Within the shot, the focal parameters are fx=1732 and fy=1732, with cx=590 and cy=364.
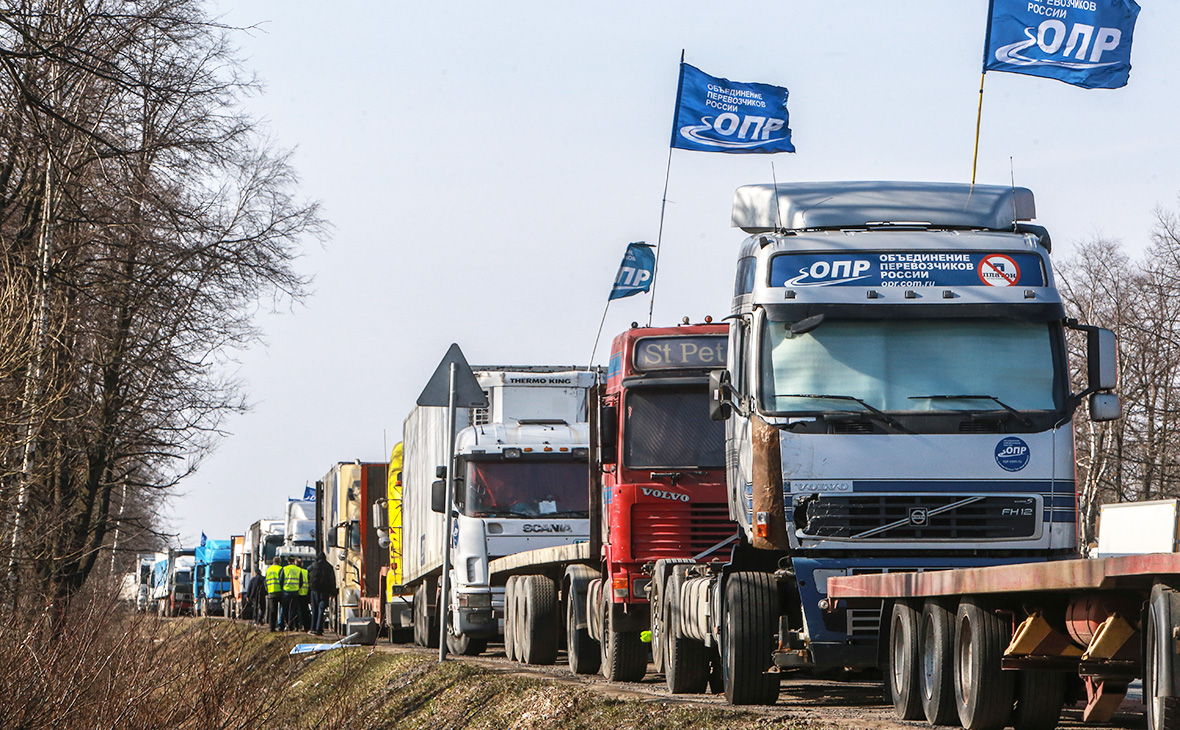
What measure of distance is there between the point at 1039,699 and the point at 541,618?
10535 mm

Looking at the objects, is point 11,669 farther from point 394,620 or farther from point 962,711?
point 394,620

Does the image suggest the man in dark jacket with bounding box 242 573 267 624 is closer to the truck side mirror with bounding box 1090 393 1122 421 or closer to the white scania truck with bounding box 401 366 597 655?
the white scania truck with bounding box 401 366 597 655

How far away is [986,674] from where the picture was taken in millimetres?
9680

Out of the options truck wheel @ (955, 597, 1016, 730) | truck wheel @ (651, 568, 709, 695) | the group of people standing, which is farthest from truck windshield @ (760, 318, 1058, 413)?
the group of people standing

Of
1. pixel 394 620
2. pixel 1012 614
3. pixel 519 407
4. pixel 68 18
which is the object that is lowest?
pixel 394 620

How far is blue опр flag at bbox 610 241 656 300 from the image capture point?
93.0ft

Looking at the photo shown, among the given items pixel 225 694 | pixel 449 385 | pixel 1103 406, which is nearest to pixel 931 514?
pixel 1103 406

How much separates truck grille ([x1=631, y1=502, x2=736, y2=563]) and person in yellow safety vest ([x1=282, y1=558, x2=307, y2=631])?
58.0ft

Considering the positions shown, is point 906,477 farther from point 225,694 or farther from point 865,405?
point 225,694

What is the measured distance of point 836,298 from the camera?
12125mm

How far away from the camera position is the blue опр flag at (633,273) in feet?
93.0

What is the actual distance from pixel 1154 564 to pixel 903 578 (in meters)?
3.32

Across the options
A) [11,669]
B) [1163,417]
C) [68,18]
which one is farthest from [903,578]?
[1163,417]

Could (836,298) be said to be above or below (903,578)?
above
